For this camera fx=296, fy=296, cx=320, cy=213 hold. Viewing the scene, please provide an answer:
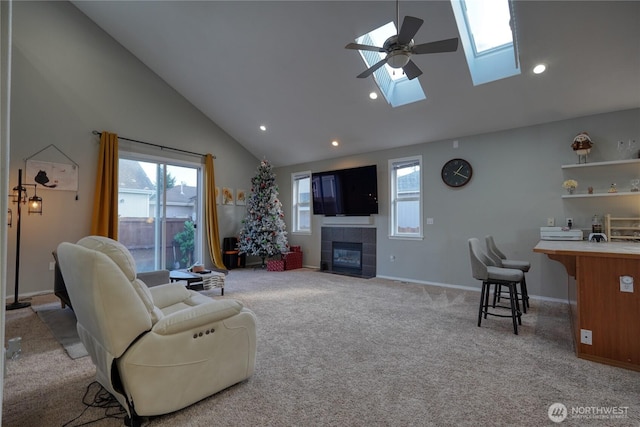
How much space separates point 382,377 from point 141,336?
164 cm

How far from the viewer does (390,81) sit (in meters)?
4.88

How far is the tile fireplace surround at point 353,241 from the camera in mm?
6121

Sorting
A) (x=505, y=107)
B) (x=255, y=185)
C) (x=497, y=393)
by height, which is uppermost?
(x=505, y=107)

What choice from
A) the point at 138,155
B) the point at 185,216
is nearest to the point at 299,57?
the point at 138,155

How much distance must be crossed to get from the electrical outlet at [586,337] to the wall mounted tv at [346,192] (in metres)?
3.79

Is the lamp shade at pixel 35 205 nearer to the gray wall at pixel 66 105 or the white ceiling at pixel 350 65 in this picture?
the gray wall at pixel 66 105

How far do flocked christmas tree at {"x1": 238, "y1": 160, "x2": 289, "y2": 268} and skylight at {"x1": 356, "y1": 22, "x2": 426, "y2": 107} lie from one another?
3.47 m

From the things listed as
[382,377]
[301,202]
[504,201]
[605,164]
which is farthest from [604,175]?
[301,202]

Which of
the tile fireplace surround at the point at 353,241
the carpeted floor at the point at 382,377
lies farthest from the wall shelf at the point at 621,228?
the tile fireplace surround at the point at 353,241

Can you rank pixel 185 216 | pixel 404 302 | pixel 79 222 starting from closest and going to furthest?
pixel 404 302
pixel 79 222
pixel 185 216

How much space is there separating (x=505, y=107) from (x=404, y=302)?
3159mm

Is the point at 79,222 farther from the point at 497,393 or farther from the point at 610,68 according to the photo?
the point at 610,68

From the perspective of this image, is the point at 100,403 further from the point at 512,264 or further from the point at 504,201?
the point at 504,201

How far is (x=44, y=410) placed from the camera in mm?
1809
